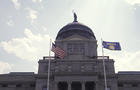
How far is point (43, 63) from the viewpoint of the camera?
41781 millimetres

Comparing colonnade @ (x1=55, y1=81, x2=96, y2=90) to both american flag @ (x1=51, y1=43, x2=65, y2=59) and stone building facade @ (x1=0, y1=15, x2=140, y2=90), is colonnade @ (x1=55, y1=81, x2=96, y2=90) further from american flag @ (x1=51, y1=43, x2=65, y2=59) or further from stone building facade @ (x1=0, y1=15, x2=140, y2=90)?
american flag @ (x1=51, y1=43, x2=65, y2=59)

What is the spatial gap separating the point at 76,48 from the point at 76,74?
9.30 m

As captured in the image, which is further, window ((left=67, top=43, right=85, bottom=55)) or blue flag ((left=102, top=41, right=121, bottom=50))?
window ((left=67, top=43, right=85, bottom=55))

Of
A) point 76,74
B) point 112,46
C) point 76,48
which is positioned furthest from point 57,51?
point 76,48

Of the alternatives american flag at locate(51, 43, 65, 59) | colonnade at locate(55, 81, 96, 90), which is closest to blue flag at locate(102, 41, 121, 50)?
american flag at locate(51, 43, 65, 59)

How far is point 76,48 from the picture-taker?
150ft

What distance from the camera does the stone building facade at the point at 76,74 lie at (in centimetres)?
3819

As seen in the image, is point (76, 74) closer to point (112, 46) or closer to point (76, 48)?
point (76, 48)

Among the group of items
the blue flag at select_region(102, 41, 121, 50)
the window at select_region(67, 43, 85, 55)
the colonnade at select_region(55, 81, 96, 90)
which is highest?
the window at select_region(67, 43, 85, 55)

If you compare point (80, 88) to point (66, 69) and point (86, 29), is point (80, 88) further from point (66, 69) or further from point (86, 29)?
point (86, 29)

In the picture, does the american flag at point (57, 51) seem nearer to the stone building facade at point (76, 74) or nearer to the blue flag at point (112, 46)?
the stone building facade at point (76, 74)

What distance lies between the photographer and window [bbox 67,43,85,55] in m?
44.8

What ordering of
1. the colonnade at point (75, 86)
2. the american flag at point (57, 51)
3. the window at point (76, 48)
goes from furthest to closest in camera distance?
the window at point (76, 48)
the colonnade at point (75, 86)
the american flag at point (57, 51)

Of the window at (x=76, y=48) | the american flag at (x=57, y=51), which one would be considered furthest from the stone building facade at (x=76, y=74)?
the american flag at (x=57, y=51)
